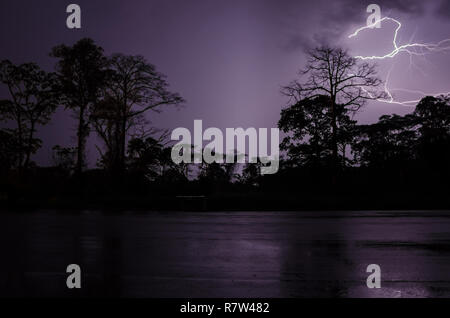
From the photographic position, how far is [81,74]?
101 feet

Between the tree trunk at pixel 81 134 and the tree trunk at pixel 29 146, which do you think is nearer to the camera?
the tree trunk at pixel 81 134

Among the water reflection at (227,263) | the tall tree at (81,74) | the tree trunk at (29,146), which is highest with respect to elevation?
the tall tree at (81,74)

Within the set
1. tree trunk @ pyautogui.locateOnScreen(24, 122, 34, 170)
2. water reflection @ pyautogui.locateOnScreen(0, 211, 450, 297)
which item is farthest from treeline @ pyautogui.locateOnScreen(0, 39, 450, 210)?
water reflection @ pyautogui.locateOnScreen(0, 211, 450, 297)

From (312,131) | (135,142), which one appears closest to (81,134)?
(135,142)

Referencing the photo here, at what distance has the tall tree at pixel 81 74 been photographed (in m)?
30.5

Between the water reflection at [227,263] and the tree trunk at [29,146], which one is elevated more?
the tree trunk at [29,146]

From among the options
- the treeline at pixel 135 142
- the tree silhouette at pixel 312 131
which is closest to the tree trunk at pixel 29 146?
the treeline at pixel 135 142

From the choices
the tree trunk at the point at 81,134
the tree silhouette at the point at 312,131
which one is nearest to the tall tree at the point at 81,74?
the tree trunk at the point at 81,134

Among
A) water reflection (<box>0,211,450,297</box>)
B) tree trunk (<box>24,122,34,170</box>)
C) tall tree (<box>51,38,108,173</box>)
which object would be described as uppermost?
tall tree (<box>51,38,108,173</box>)

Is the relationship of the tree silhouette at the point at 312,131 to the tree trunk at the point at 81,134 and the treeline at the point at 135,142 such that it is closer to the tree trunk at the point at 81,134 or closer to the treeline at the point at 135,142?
the treeline at the point at 135,142

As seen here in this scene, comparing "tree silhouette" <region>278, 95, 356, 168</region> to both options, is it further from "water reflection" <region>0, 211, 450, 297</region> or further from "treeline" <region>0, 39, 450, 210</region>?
"water reflection" <region>0, 211, 450, 297</region>

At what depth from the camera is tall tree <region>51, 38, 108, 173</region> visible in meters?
30.5

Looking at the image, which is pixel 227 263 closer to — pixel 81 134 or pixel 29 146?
pixel 81 134
